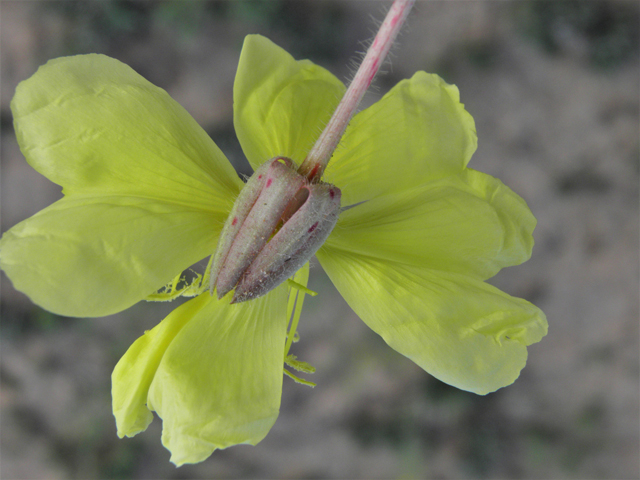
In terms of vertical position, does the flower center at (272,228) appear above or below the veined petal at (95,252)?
above

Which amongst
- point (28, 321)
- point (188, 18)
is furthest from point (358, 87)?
point (28, 321)

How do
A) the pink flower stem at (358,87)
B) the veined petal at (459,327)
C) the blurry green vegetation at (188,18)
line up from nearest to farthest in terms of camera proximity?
the pink flower stem at (358,87) → the veined petal at (459,327) → the blurry green vegetation at (188,18)

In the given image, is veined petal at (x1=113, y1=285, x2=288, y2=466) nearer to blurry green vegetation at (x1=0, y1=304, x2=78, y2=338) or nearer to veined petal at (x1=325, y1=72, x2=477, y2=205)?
veined petal at (x1=325, y1=72, x2=477, y2=205)

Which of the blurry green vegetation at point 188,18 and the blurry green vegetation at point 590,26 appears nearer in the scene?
the blurry green vegetation at point 188,18

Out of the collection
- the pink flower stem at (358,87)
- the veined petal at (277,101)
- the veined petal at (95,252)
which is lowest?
the veined petal at (95,252)

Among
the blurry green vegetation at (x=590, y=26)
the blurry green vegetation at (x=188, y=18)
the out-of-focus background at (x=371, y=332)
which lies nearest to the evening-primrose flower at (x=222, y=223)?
the out-of-focus background at (x=371, y=332)

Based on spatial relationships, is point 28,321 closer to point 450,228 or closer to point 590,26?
point 450,228

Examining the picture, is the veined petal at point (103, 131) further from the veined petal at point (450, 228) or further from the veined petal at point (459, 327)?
the veined petal at point (459, 327)
